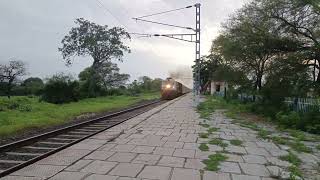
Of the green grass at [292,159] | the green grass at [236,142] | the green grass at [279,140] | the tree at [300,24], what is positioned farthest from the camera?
the tree at [300,24]

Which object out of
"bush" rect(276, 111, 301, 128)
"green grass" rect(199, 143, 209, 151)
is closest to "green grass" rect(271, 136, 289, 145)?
"green grass" rect(199, 143, 209, 151)

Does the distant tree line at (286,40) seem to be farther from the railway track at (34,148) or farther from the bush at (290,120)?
the railway track at (34,148)

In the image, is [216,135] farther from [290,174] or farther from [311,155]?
[290,174]

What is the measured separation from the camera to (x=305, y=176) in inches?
291

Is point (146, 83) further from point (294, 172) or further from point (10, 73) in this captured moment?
point (294, 172)

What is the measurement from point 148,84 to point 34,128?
8047 centimetres

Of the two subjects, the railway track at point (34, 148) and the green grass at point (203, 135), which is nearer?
the railway track at point (34, 148)

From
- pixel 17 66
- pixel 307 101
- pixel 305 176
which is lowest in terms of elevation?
pixel 305 176

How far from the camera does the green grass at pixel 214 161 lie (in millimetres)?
7806

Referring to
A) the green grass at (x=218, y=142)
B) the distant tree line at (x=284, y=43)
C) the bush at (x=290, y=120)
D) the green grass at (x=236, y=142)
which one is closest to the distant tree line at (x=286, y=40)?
the distant tree line at (x=284, y=43)

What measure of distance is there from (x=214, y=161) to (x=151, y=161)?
131 centimetres

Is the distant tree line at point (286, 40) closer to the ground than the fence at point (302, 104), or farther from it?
farther from it

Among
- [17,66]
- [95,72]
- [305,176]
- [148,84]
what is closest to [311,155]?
[305,176]

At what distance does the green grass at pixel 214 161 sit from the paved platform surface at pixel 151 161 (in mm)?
110
